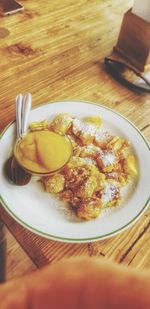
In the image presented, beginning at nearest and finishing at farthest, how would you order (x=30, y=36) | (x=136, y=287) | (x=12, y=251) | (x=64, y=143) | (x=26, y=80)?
1. (x=136, y=287)
2. (x=64, y=143)
3. (x=26, y=80)
4. (x=30, y=36)
5. (x=12, y=251)

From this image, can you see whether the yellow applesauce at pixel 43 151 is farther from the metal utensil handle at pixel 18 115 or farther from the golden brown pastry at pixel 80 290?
the golden brown pastry at pixel 80 290

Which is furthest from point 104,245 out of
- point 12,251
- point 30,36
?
point 12,251

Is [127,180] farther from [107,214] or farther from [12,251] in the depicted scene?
[12,251]

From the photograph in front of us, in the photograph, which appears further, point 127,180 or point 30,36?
point 30,36

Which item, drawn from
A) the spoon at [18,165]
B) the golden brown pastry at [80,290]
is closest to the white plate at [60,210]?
the spoon at [18,165]

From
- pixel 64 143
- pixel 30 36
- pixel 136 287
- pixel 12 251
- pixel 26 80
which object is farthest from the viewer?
pixel 12 251

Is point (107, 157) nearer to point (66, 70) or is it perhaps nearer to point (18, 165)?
point (18, 165)

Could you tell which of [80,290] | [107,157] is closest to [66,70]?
[107,157]
